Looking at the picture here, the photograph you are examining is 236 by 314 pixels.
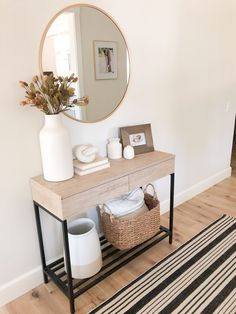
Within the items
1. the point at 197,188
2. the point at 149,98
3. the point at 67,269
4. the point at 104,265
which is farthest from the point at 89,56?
the point at 197,188

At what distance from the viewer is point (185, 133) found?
2570 millimetres

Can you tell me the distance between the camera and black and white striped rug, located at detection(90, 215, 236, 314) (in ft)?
5.06

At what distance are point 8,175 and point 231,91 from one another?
8.67 feet

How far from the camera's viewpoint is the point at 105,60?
1.80 metres

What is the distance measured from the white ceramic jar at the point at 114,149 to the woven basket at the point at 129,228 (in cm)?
39

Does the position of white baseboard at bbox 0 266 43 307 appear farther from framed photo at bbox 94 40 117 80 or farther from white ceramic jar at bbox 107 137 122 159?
framed photo at bbox 94 40 117 80

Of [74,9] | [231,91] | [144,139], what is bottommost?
[144,139]

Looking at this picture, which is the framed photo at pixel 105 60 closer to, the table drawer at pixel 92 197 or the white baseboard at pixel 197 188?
the table drawer at pixel 92 197

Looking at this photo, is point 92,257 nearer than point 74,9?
No

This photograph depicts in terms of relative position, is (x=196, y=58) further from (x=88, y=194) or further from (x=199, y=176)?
(x=88, y=194)

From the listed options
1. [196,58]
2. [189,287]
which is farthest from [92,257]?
[196,58]

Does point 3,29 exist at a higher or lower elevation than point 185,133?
higher

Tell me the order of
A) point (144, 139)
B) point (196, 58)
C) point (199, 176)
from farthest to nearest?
point (199, 176), point (196, 58), point (144, 139)

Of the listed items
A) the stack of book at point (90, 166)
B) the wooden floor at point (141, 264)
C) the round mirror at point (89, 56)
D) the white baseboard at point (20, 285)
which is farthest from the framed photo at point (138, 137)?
the white baseboard at point (20, 285)
